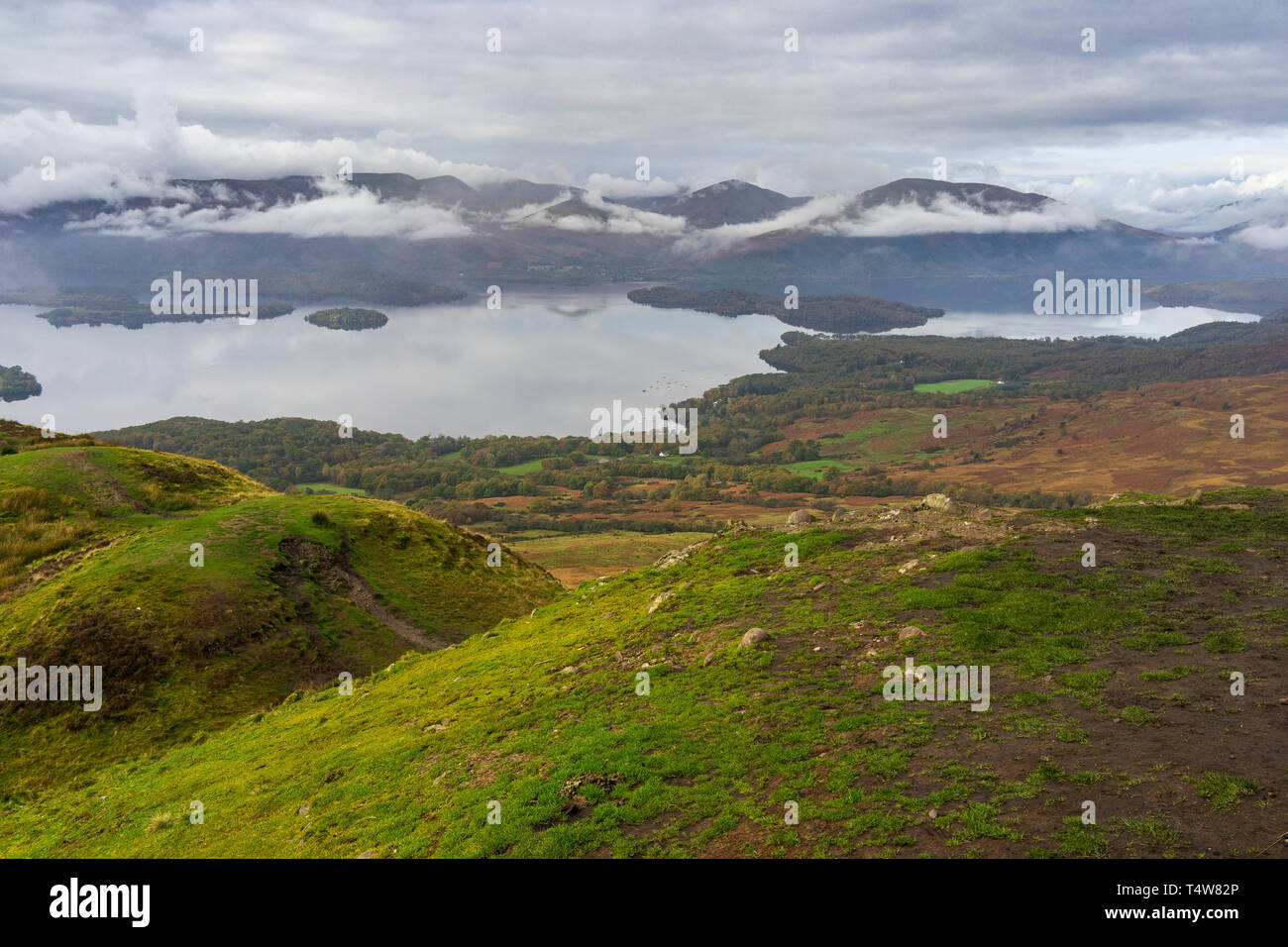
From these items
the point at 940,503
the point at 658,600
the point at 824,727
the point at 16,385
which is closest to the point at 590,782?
the point at 824,727

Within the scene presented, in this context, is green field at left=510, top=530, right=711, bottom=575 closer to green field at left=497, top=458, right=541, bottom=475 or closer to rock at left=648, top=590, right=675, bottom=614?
green field at left=497, top=458, right=541, bottom=475

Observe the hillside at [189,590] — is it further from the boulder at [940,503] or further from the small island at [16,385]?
the small island at [16,385]

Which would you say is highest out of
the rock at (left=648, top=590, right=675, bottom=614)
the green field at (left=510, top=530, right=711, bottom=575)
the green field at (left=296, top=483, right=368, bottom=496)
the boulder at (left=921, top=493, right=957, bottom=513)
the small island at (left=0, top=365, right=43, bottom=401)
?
the small island at (left=0, top=365, right=43, bottom=401)

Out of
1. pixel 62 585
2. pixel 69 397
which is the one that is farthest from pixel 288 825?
pixel 69 397

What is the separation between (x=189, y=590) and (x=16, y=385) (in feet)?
651

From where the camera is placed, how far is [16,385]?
179750 millimetres

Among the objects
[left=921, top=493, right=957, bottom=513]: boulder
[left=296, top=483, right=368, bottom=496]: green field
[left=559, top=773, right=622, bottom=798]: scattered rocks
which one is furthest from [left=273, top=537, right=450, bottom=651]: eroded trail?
[left=296, top=483, right=368, bottom=496]: green field

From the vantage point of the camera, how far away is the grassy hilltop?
37.1 ft

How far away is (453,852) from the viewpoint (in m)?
12.0

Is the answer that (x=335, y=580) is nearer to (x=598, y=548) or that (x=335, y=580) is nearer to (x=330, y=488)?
(x=598, y=548)

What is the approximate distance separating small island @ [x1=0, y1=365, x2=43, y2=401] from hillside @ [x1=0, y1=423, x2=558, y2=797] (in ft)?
546

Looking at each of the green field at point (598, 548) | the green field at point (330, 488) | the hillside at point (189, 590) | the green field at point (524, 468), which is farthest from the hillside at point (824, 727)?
the green field at point (524, 468)

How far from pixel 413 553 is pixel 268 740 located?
19172 mm
